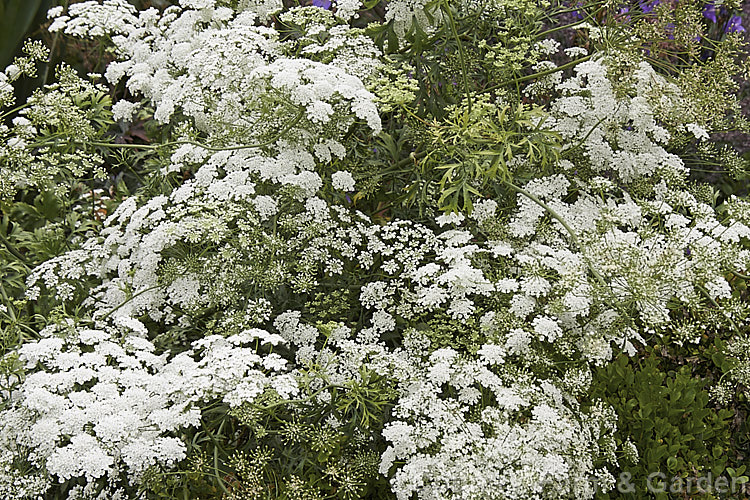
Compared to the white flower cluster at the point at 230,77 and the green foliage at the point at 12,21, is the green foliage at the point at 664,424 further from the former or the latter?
the green foliage at the point at 12,21

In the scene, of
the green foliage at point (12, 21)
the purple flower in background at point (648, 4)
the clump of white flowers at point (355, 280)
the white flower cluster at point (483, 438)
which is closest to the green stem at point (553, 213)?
the clump of white flowers at point (355, 280)

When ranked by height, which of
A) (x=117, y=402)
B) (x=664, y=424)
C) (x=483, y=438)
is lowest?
(x=664, y=424)

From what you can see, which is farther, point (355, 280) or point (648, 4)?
point (648, 4)

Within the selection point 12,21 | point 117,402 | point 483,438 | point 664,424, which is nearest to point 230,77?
point 117,402

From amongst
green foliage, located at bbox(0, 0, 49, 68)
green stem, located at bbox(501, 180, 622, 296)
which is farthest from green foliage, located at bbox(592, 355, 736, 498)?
green foliage, located at bbox(0, 0, 49, 68)

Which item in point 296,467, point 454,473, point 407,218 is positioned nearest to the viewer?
point 454,473

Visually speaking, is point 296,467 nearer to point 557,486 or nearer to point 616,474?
point 557,486

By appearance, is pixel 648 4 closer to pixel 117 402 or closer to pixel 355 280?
pixel 355 280

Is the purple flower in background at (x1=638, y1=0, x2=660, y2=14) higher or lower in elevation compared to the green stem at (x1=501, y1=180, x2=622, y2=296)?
higher

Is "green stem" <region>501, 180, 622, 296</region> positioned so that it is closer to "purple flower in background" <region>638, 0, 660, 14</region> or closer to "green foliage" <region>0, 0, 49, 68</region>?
"purple flower in background" <region>638, 0, 660, 14</region>

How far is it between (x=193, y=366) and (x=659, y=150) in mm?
2056

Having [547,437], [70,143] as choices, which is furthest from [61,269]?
[547,437]

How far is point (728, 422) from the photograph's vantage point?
3355 millimetres

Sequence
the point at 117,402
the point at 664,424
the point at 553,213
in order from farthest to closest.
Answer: the point at 664,424 → the point at 553,213 → the point at 117,402
